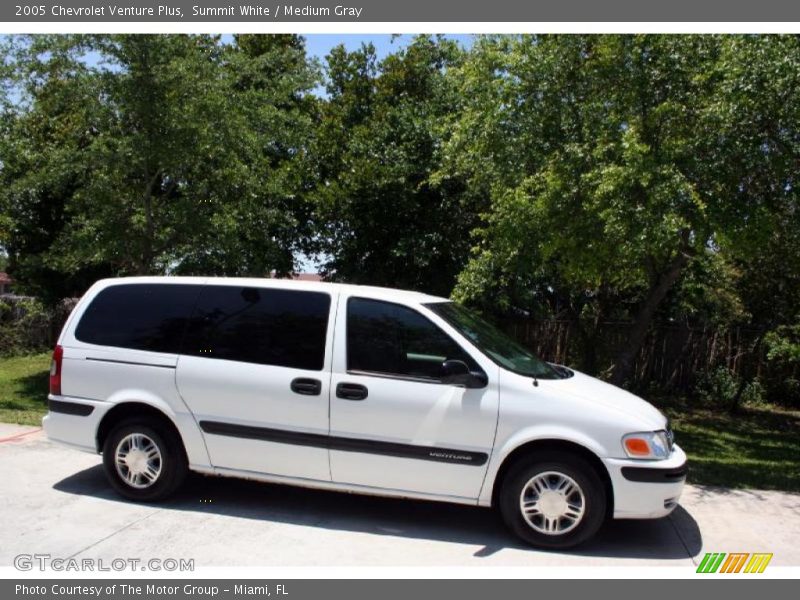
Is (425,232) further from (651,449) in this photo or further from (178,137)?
(651,449)

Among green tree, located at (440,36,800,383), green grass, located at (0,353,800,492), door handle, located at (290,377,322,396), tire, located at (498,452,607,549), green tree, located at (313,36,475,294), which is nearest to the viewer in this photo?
tire, located at (498,452,607,549)

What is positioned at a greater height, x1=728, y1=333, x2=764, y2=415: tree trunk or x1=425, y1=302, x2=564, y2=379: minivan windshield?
x1=425, y1=302, x2=564, y2=379: minivan windshield

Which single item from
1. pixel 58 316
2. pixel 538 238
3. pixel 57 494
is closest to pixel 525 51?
pixel 538 238

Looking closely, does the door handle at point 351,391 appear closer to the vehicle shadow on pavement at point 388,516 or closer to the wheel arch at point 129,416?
the vehicle shadow on pavement at point 388,516

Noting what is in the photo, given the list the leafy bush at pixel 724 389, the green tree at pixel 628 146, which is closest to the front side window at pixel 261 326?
the green tree at pixel 628 146

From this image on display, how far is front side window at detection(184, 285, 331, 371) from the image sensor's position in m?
5.66

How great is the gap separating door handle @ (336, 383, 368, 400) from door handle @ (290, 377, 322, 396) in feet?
0.52

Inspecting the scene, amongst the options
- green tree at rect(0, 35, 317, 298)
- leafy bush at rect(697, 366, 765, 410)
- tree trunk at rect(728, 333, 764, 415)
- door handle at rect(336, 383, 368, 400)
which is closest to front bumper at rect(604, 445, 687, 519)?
door handle at rect(336, 383, 368, 400)

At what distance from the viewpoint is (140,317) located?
20.1 ft

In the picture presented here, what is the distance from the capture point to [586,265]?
31.4 feet

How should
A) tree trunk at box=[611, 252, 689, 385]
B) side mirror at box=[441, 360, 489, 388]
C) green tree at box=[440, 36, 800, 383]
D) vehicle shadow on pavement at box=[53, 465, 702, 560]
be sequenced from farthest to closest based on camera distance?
1. tree trunk at box=[611, 252, 689, 385]
2. green tree at box=[440, 36, 800, 383]
3. vehicle shadow on pavement at box=[53, 465, 702, 560]
4. side mirror at box=[441, 360, 489, 388]

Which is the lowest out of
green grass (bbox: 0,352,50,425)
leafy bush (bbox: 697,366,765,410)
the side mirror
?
green grass (bbox: 0,352,50,425)

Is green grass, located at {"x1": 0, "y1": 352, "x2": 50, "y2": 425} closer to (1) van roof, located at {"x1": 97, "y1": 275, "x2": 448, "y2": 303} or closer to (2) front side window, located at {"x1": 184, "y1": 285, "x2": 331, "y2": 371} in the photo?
(1) van roof, located at {"x1": 97, "y1": 275, "x2": 448, "y2": 303}

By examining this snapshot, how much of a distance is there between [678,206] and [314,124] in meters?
9.59
